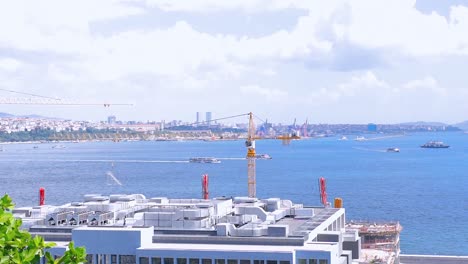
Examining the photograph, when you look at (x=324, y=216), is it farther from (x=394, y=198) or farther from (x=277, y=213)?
(x=394, y=198)

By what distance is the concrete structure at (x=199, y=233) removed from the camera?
2469cm

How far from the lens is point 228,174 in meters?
111

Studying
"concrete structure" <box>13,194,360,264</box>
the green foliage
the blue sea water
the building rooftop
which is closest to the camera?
the green foliage

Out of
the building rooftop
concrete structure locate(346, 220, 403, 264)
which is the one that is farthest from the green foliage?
concrete structure locate(346, 220, 403, 264)

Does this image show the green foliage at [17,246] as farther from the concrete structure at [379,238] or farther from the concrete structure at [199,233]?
the concrete structure at [379,238]

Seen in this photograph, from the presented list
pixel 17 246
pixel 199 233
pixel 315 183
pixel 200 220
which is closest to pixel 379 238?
pixel 200 220

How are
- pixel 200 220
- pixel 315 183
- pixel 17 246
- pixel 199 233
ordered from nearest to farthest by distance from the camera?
pixel 17 246 < pixel 199 233 < pixel 200 220 < pixel 315 183

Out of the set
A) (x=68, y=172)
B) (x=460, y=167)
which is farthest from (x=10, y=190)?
(x=460, y=167)

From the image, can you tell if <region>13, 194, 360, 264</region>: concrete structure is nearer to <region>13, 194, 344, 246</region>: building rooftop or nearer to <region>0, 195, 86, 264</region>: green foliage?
<region>13, 194, 344, 246</region>: building rooftop

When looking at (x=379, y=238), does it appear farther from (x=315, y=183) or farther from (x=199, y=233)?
(x=315, y=183)

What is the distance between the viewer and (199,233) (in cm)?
2700

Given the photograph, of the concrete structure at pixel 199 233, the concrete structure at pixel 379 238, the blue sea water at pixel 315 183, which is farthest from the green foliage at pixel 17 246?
the blue sea water at pixel 315 183

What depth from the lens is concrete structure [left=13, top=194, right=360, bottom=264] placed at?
2469cm

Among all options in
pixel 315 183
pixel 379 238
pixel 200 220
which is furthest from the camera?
pixel 315 183
